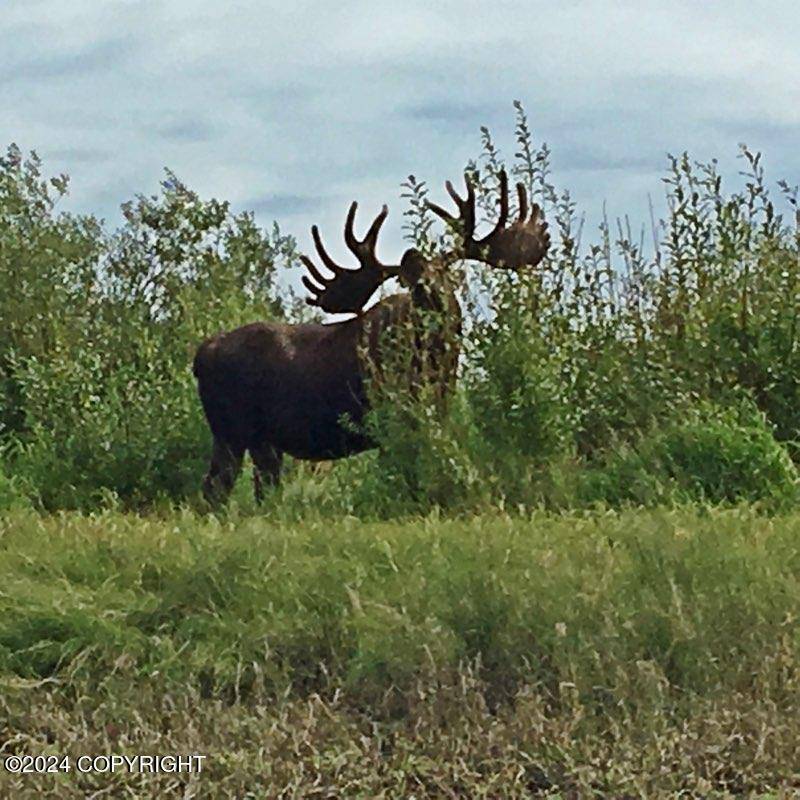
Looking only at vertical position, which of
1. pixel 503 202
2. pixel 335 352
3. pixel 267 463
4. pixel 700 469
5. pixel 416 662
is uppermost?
pixel 503 202

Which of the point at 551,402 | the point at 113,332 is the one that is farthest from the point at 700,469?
the point at 113,332

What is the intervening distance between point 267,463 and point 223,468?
0.34 metres

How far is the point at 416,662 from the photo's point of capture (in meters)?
5.74

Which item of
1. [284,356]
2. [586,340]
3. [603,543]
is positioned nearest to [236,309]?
[284,356]

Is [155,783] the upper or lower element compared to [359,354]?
lower

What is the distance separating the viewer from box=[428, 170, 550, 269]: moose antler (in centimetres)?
1020

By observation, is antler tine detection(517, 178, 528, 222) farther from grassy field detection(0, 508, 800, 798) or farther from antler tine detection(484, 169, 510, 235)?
grassy field detection(0, 508, 800, 798)

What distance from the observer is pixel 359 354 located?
10141 mm

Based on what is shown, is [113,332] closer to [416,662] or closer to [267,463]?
[267,463]

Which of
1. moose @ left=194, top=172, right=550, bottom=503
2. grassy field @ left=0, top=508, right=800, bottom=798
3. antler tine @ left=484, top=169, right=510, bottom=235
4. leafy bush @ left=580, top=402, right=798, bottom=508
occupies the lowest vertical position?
grassy field @ left=0, top=508, right=800, bottom=798

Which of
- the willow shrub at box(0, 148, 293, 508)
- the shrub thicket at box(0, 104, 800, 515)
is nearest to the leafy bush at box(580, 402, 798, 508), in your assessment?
the shrub thicket at box(0, 104, 800, 515)

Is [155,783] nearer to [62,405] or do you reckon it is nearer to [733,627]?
[733,627]

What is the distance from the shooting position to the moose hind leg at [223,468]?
1055 centimetres

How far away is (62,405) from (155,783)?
861 cm
